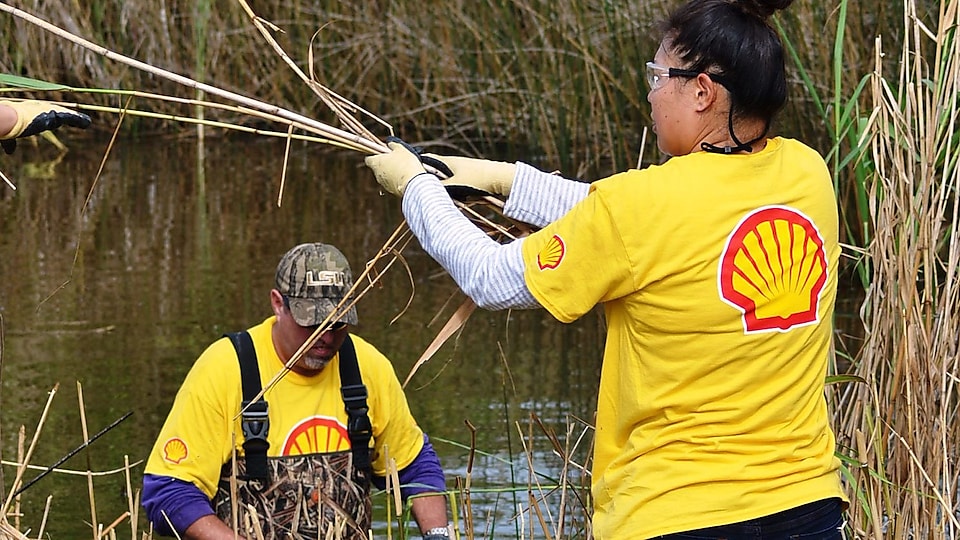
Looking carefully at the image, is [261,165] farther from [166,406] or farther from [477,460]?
[477,460]

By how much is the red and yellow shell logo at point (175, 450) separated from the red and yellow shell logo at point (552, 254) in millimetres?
1744

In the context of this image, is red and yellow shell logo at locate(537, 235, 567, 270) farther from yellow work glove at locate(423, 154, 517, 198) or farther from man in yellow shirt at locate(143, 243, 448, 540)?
man in yellow shirt at locate(143, 243, 448, 540)

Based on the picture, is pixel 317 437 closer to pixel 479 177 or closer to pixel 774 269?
pixel 479 177

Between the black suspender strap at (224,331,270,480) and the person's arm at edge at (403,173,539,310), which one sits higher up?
the person's arm at edge at (403,173,539,310)

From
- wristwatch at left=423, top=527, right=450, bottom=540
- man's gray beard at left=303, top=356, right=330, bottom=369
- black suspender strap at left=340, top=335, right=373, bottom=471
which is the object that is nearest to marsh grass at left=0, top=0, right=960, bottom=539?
wristwatch at left=423, top=527, right=450, bottom=540

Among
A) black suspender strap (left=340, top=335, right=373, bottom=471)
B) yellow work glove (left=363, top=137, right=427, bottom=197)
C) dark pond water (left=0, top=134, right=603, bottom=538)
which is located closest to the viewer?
yellow work glove (left=363, top=137, right=427, bottom=197)

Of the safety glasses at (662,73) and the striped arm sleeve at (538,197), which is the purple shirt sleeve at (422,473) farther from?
the safety glasses at (662,73)

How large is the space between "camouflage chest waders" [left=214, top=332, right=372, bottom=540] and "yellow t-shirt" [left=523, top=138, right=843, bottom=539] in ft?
5.09

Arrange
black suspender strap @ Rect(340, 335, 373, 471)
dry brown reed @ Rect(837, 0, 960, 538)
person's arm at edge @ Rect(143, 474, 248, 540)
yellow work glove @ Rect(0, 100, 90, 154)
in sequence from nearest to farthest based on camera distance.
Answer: yellow work glove @ Rect(0, 100, 90, 154) → dry brown reed @ Rect(837, 0, 960, 538) → person's arm at edge @ Rect(143, 474, 248, 540) → black suspender strap @ Rect(340, 335, 373, 471)

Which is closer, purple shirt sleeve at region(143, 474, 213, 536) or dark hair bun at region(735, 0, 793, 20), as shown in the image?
dark hair bun at region(735, 0, 793, 20)

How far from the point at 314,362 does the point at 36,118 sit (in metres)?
1.14

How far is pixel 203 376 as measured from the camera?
12.1 ft

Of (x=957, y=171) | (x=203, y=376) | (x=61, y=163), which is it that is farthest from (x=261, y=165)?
(x=957, y=171)

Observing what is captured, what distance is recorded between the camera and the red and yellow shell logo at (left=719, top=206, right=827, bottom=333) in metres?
2.12
